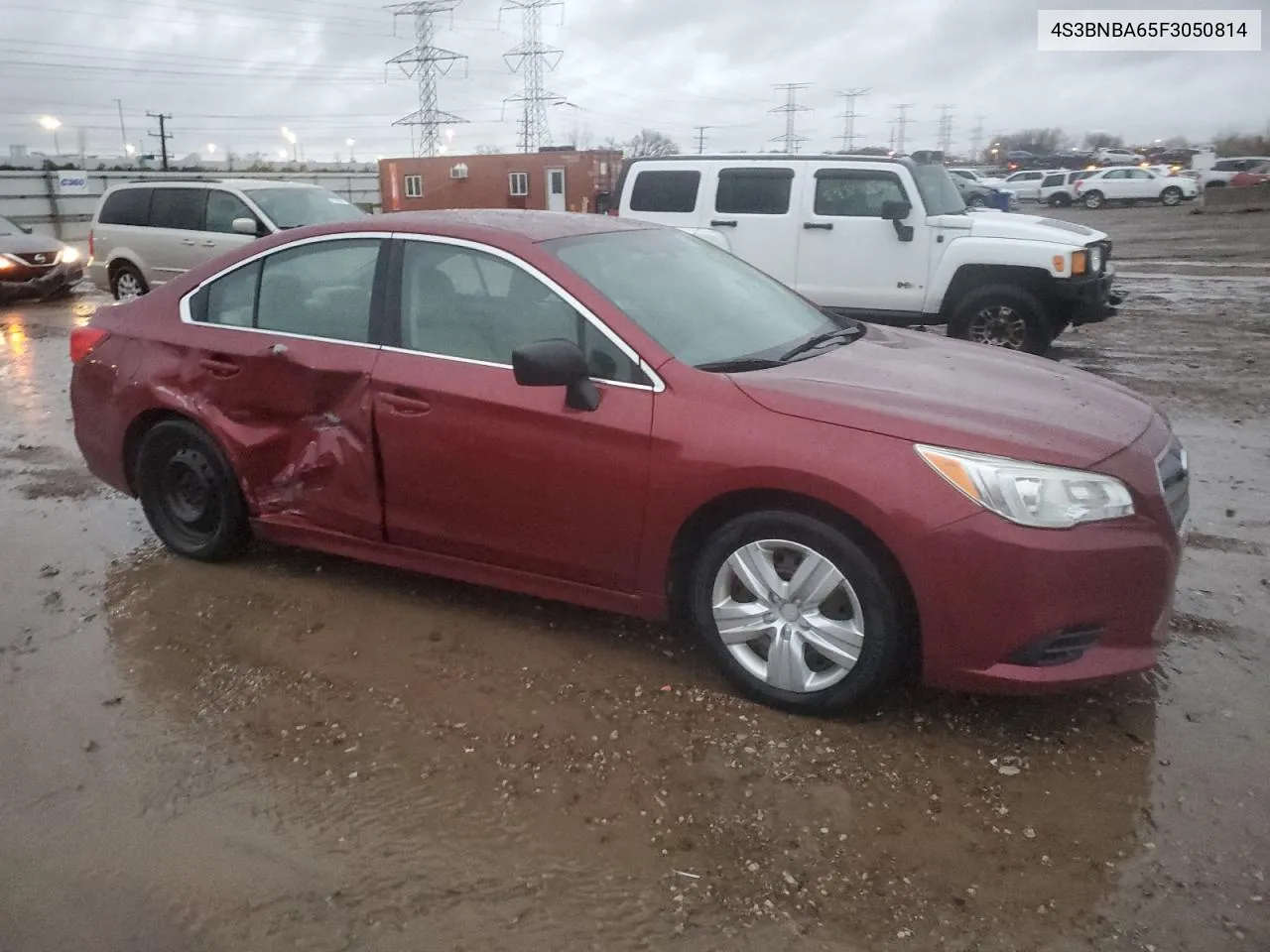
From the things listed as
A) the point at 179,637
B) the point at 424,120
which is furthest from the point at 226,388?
the point at 424,120

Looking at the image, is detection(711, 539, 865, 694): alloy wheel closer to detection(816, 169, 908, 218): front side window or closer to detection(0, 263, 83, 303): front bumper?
detection(816, 169, 908, 218): front side window

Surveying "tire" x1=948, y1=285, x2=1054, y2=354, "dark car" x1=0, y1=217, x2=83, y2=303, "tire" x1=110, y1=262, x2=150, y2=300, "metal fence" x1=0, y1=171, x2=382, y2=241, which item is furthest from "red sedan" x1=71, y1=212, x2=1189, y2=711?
"metal fence" x1=0, y1=171, x2=382, y2=241

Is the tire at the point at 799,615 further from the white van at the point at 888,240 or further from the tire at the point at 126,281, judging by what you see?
the tire at the point at 126,281

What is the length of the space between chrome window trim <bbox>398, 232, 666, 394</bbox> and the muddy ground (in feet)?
3.54

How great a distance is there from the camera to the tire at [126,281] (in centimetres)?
1412

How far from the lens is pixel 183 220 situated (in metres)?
13.6

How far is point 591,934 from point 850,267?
8532 mm

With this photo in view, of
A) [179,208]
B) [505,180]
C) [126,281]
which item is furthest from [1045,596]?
[505,180]

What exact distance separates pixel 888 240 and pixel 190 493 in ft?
23.3

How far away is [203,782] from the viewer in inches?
131

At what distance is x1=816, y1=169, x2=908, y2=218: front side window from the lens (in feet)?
33.1

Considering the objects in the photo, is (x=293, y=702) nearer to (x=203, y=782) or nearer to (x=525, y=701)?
(x=203, y=782)

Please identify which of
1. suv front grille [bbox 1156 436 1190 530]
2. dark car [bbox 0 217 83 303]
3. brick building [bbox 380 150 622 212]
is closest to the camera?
suv front grille [bbox 1156 436 1190 530]

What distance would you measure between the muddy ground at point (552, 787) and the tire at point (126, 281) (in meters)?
10.4
